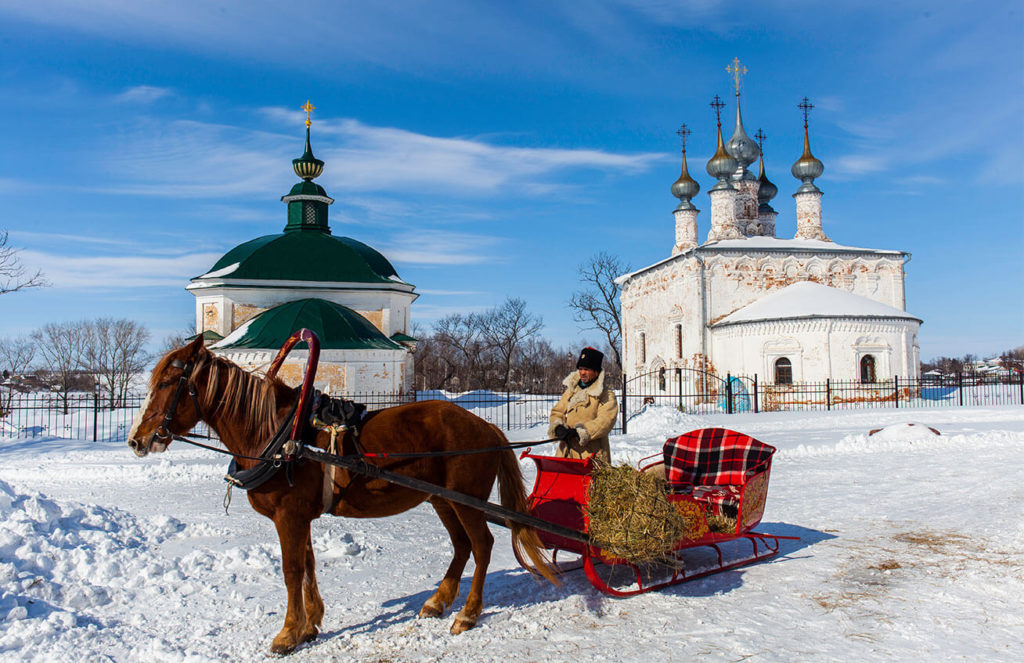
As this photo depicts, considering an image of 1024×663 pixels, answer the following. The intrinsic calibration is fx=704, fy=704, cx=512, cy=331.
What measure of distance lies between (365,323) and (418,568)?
62.1 ft

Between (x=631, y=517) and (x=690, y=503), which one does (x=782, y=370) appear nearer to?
(x=690, y=503)

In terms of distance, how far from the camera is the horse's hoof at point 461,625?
15.7 feet

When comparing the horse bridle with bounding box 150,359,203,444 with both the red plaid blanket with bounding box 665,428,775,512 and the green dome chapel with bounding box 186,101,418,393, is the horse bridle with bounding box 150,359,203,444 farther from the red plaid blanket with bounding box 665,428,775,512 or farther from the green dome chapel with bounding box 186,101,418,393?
the green dome chapel with bounding box 186,101,418,393

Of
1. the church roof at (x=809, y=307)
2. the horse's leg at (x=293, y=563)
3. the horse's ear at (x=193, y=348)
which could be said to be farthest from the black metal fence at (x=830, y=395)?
the horse's ear at (x=193, y=348)

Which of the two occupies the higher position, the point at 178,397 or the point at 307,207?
the point at 307,207

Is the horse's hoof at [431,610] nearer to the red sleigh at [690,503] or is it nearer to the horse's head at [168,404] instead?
the red sleigh at [690,503]

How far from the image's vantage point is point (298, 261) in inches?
1047

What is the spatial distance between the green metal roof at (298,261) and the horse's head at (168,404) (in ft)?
73.3

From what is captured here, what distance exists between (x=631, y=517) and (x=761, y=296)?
97.4ft

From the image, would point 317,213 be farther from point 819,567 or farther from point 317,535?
point 819,567

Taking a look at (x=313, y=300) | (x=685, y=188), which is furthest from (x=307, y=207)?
(x=685, y=188)

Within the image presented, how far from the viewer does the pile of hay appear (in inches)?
199

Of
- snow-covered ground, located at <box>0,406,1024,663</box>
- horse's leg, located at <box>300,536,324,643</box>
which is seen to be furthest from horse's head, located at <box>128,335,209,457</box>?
snow-covered ground, located at <box>0,406,1024,663</box>

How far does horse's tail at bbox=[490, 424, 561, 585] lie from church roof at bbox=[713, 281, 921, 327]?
25931 mm
